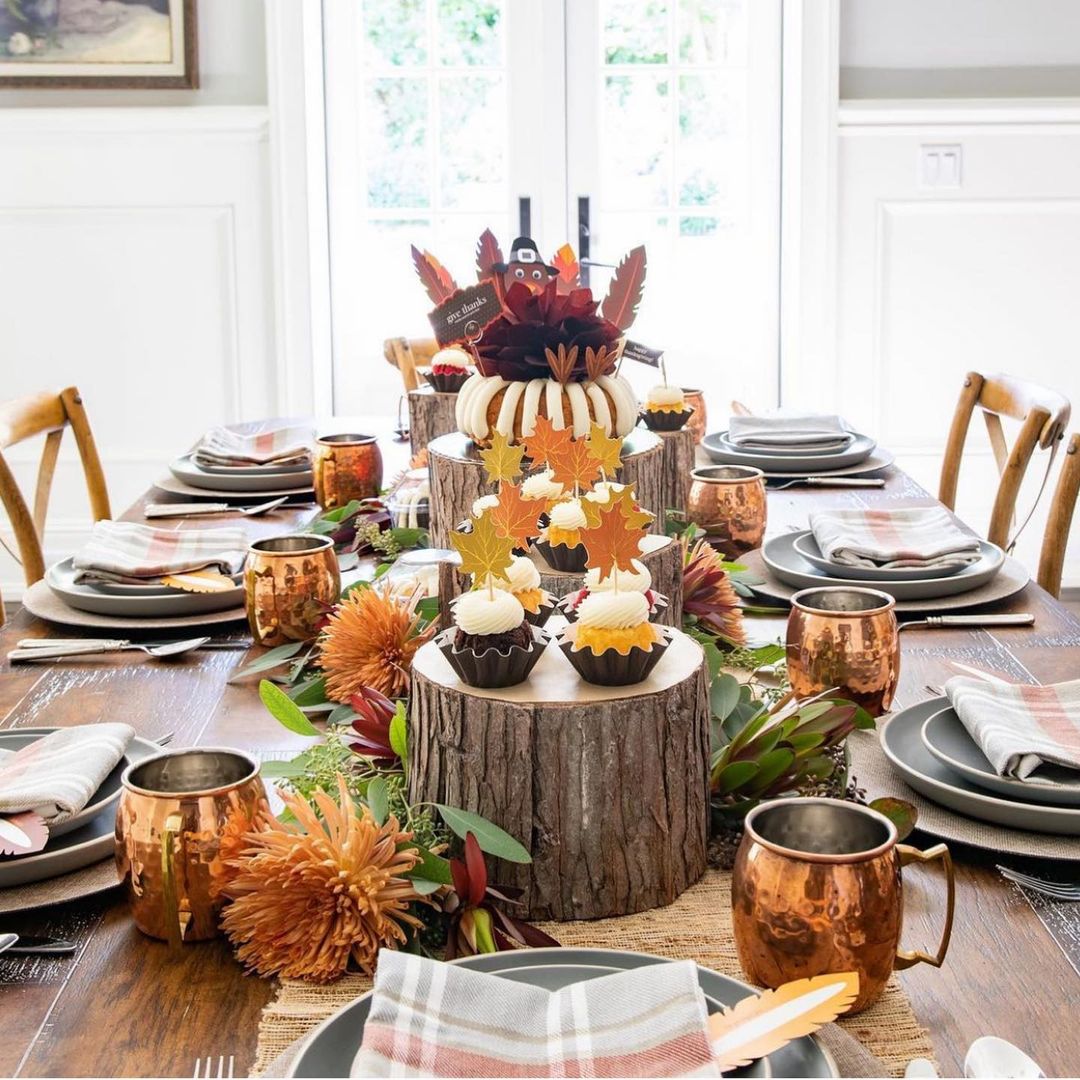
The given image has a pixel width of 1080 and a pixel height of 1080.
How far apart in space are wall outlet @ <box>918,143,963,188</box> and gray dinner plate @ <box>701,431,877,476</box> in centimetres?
187

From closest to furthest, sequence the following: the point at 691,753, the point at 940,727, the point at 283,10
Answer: the point at 691,753, the point at 940,727, the point at 283,10

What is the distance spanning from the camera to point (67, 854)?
0.89 m

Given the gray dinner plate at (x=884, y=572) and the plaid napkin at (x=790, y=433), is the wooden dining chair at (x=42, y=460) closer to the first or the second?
the plaid napkin at (x=790, y=433)

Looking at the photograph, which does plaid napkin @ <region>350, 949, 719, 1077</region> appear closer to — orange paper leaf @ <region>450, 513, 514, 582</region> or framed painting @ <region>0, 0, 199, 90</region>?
orange paper leaf @ <region>450, 513, 514, 582</region>

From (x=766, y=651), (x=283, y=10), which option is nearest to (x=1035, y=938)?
(x=766, y=651)

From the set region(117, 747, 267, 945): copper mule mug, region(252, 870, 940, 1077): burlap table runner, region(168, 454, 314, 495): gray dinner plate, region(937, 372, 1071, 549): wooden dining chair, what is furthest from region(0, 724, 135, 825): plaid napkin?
region(937, 372, 1071, 549): wooden dining chair

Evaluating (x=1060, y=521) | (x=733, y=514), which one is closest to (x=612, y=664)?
(x=733, y=514)

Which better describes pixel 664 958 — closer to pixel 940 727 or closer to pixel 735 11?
pixel 940 727

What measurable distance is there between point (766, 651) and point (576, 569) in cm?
23

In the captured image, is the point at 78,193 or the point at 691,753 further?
the point at 78,193

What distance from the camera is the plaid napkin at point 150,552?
156 cm

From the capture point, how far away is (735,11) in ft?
13.2

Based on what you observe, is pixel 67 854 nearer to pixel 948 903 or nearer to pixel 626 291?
pixel 948 903

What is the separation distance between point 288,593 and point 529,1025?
0.78 metres
